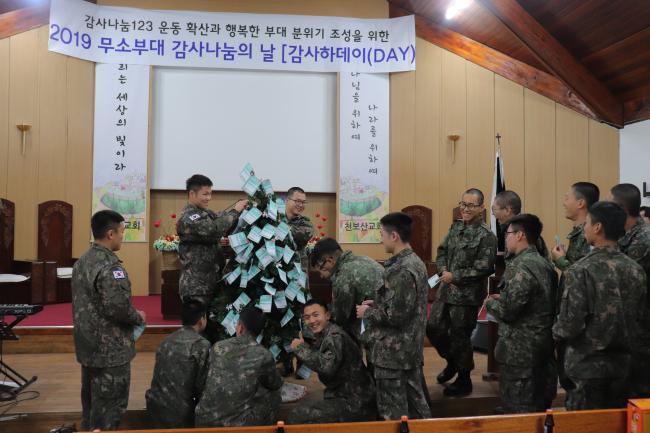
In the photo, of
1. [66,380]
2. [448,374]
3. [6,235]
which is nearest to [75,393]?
[66,380]

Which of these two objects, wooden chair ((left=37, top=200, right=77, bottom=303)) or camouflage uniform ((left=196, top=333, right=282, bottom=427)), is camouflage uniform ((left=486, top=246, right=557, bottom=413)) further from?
wooden chair ((left=37, top=200, right=77, bottom=303))

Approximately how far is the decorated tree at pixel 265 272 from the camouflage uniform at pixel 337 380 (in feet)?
2.17

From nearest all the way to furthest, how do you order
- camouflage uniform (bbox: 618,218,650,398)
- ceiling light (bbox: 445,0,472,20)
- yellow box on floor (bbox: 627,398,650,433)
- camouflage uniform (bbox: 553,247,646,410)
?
yellow box on floor (bbox: 627,398,650,433) → camouflage uniform (bbox: 553,247,646,410) → camouflage uniform (bbox: 618,218,650,398) → ceiling light (bbox: 445,0,472,20)

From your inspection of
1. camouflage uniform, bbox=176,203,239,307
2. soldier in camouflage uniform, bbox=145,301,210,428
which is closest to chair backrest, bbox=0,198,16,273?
camouflage uniform, bbox=176,203,239,307

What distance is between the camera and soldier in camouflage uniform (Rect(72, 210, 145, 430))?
2.76 metres

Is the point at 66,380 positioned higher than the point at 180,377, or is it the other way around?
the point at 180,377

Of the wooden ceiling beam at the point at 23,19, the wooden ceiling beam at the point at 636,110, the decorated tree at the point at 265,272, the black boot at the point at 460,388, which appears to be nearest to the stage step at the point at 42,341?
the decorated tree at the point at 265,272

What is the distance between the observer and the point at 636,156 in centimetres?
731

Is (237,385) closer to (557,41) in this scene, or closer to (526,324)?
(526,324)

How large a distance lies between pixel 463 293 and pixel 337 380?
3.53ft

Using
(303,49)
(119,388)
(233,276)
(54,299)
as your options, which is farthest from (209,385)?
(303,49)

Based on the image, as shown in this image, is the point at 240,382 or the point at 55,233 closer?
the point at 240,382

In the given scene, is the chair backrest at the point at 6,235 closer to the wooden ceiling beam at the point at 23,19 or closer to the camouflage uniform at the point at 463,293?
the wooden ceiling beam at the point at 23,19

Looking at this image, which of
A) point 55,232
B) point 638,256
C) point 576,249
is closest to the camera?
point 638,256
